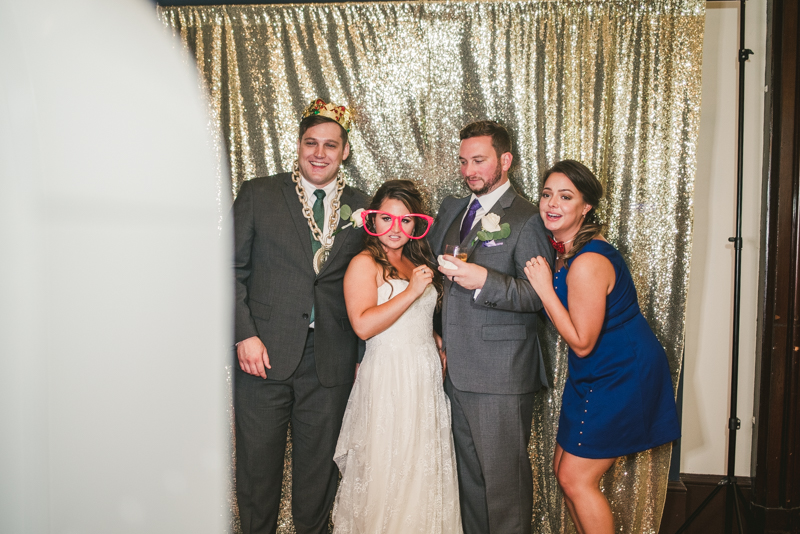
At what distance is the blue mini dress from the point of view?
199 cm

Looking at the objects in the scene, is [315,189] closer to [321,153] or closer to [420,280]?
[321,153]

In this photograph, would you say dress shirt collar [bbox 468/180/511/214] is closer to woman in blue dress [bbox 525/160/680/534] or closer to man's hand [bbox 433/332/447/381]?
woman in blue dress [bbox 525/160/680/534]

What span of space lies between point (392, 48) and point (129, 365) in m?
2.05

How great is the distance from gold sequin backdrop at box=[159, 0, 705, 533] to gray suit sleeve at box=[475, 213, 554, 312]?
56 centimetres

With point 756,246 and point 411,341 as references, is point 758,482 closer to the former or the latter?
point 756,246

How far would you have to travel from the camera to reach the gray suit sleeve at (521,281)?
205 centimetres

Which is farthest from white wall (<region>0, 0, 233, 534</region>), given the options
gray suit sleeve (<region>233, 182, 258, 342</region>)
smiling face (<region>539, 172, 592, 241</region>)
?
smiling face (<region>539, 172, 592, 241</region>)

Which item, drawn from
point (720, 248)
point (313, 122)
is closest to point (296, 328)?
point (313, 122)

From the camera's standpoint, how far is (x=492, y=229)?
2.04 meters

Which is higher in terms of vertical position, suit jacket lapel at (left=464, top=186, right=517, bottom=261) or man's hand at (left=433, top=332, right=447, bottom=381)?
suit jacket lapel at (left=464, top=186, right=517, bottom=261)

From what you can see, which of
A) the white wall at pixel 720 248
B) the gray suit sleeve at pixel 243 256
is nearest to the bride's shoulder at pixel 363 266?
the gray suit sleeve at pixel 243 256

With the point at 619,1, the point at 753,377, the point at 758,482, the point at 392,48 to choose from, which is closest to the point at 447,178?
the point at 392,48

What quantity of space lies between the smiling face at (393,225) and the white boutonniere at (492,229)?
0.29 m

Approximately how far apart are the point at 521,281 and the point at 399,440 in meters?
0.75
